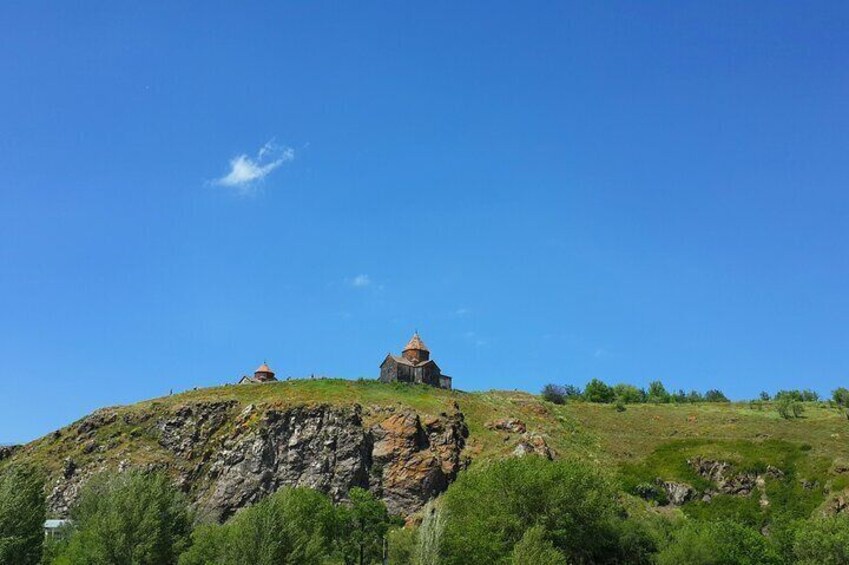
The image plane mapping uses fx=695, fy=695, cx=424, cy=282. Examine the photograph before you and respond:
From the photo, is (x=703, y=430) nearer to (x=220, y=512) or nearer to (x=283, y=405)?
(x=283, y=405)

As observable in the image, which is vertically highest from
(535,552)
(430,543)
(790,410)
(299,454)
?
(790,410)

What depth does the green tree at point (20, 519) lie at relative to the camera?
176 feet

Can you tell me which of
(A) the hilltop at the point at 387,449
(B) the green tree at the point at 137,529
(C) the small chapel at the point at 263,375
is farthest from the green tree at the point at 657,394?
(B) the green tree at the point at 137,529

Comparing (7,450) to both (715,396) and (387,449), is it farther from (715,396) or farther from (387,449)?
(715,396)

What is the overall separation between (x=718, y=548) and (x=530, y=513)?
63.8ft

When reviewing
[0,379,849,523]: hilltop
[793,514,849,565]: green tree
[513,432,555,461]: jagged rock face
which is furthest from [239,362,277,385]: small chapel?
[793,514,849,565]: green tree

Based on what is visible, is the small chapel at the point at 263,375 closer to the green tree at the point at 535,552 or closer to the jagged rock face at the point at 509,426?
the jagged rock face at the point at 509,426

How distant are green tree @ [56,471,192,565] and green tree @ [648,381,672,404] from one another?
117 meters

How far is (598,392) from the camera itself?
493ft

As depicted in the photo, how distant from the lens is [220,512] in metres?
84.8

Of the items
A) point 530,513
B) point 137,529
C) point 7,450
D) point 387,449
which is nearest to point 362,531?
point 387,449

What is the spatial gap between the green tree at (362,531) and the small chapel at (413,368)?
138 ft

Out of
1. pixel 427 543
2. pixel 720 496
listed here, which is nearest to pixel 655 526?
pixel 720 496

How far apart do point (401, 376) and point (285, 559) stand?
6419 cm
